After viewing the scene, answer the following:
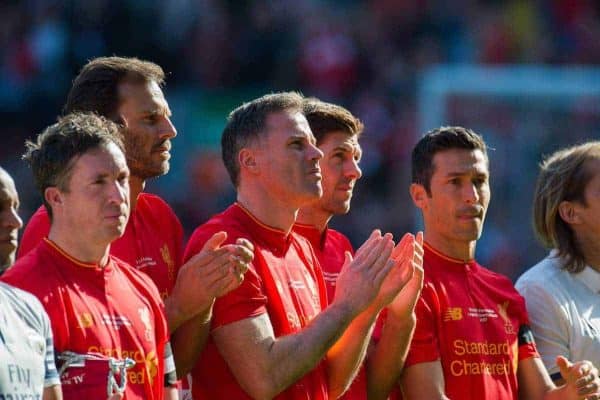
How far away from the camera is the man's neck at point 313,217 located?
6.43 m

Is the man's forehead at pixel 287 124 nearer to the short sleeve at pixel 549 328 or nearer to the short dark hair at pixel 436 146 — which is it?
the short dark hair at pixel 436 146

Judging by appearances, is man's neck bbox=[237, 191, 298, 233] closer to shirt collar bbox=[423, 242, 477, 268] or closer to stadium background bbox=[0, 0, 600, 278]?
shirt collar bbox=[423, 242, 477, 268]

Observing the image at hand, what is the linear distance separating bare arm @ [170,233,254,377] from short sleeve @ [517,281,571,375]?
1879 millimetres

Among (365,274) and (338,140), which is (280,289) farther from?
(338,140)

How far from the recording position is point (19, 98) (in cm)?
1556

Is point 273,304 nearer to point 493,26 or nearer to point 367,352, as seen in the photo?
point 367,352

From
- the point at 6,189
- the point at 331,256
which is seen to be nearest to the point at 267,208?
the point at 331,256

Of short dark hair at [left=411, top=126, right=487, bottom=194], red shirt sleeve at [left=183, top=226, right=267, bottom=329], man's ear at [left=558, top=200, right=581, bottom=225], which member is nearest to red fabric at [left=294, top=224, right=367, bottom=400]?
short dark hair at [left=411, top=126, right=487, bottom=194]

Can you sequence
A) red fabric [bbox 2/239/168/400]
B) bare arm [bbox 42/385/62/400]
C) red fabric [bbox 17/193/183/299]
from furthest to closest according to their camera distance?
red fabric [bbox 17/193/183/299], red fabric [bbox 2/239/168/400], bare arm [bbox 42/385/62/400]

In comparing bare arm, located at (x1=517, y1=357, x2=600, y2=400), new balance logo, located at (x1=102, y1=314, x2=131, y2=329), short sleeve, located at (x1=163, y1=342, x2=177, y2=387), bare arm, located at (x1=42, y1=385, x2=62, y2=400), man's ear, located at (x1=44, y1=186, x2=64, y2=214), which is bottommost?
bare arm, located at (x1=517, y1=357, x2=600, y2=400)

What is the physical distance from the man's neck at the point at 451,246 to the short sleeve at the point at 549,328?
18.7 inches

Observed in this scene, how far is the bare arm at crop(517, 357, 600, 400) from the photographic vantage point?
610cm

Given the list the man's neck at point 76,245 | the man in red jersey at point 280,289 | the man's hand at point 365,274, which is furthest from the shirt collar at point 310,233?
the man's neck at point 76,245

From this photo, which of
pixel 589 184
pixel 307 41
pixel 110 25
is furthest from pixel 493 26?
pixel 589 184
